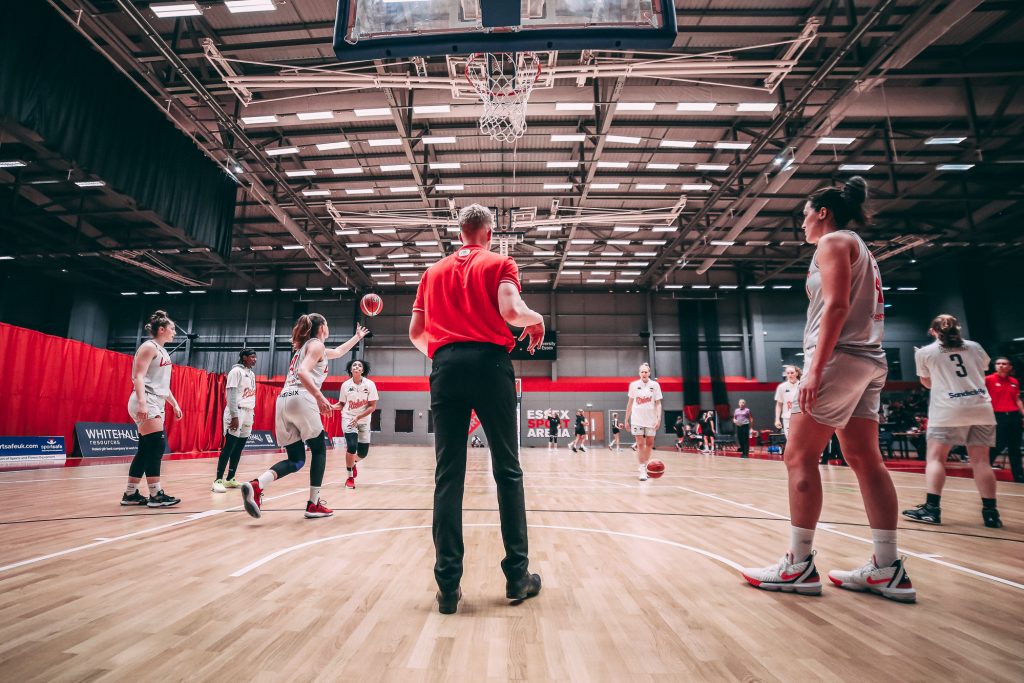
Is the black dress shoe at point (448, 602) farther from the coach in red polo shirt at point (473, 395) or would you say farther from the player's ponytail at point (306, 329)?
the player's ponytail at point (306, 329)

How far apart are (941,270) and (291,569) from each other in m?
28.2

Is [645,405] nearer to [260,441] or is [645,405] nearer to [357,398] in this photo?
[357,398]

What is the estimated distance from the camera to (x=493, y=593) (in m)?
2.19

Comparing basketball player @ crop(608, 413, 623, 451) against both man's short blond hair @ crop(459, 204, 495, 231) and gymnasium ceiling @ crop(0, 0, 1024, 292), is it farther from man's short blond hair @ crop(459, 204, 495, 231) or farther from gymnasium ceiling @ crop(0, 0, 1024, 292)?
man's short blond hair @ crop(459, 204, 495, 231)

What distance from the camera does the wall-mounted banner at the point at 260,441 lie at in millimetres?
16244

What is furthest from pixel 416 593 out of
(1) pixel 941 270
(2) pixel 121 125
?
(1) pixel 941 270

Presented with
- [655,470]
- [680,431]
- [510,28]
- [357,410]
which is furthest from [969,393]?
[680,431]

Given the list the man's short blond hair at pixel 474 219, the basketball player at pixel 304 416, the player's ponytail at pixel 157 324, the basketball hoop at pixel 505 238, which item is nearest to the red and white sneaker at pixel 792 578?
the man's short blond hair at pixel 474 219

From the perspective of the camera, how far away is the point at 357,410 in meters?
6.88

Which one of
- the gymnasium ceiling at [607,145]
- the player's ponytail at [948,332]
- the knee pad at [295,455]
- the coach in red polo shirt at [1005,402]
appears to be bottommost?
the knee pad at [295,455]

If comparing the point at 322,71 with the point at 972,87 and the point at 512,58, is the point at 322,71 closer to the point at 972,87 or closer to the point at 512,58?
the point at 512,58

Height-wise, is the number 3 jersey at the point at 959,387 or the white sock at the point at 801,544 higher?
the number 3 jersey at the point at 959,387

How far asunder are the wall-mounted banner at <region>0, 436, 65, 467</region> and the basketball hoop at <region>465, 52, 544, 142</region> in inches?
443

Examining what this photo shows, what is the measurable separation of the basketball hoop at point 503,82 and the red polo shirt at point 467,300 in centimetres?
777
